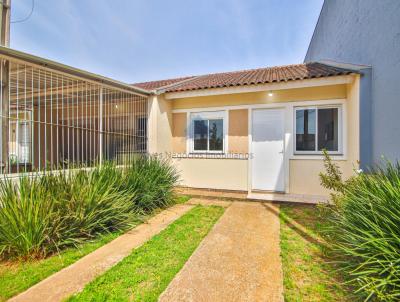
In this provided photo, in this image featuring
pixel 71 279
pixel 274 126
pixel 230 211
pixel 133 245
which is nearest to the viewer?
pixel 71 279

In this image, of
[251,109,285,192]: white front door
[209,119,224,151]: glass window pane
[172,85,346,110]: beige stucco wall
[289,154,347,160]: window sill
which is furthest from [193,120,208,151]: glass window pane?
[289,154,347,160]: window sill

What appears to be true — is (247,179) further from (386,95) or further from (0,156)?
(0,156)

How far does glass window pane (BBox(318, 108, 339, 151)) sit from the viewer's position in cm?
772

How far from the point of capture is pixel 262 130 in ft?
28.3

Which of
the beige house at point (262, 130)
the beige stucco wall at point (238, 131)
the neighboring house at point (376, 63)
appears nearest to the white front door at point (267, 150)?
the beige house at point (262, 130)

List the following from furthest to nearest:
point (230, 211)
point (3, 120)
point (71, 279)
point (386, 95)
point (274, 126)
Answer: point (274, 126), point (230, 211), point (386, 95), point (3, 120), point (71, 279)

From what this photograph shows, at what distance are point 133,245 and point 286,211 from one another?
4642 millimetres

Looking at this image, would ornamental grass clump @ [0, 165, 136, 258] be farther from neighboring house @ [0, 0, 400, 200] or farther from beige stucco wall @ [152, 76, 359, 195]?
beige stucco wall @ [152, 76, 359, 195]

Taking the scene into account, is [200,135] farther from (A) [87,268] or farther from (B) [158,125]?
(A) [87,268]

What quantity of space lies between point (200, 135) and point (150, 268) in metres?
6.70

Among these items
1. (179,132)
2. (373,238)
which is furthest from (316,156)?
(179,132)

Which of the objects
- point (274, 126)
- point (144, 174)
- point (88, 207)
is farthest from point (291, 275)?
point (274, 126)

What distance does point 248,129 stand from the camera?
28.9 feet

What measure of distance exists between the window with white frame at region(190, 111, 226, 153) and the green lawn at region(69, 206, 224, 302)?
4503mm
